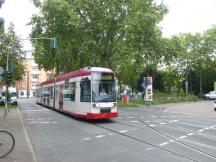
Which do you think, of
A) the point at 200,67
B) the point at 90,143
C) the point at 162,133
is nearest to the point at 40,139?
the point at 90,143

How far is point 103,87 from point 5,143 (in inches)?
505

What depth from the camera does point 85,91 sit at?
23.5 meters

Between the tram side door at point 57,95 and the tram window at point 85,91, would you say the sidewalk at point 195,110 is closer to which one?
the tram side door at point 57,95

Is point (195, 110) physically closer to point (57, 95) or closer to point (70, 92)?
point (57, 95)

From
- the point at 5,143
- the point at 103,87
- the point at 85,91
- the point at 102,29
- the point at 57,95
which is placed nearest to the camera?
the point at 5,143

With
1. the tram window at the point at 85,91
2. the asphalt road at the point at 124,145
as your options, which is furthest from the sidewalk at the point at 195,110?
the asphalt road at the point at 124,145

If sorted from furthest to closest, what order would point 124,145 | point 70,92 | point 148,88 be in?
point 148,88, point 70,92, point 124,145

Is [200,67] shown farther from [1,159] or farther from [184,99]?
[1,159]

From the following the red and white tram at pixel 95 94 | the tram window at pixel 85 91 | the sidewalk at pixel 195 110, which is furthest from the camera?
the sidewalk at pixel 195 110

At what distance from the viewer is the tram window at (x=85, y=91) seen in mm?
23139

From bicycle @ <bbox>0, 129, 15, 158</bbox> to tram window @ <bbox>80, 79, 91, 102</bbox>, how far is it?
40.4 feet

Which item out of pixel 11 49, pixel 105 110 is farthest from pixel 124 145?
pixel 11 49

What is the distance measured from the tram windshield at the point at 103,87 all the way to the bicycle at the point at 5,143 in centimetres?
1216

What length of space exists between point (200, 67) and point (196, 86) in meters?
6.01
